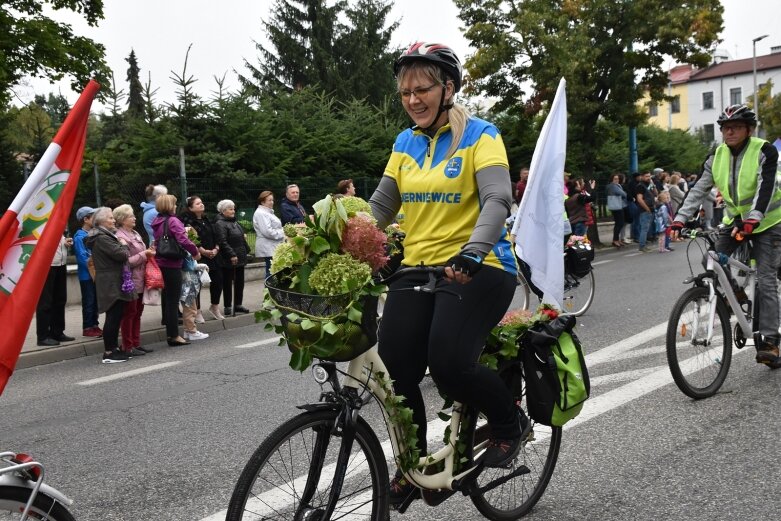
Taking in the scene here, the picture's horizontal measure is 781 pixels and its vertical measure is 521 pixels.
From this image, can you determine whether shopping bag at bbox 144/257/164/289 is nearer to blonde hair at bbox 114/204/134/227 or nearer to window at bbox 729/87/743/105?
blonde hair at bbox 114/204/134/227

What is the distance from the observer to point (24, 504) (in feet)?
7.79

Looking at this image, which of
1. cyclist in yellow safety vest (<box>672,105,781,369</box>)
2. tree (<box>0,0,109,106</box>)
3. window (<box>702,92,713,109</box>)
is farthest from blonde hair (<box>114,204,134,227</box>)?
window (<box>702,92,713,109</box>)

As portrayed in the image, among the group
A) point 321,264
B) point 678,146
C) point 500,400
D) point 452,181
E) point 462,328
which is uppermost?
point 678,146

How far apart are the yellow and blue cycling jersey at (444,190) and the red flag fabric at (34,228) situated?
1193 millimetres

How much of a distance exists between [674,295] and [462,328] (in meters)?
8.82

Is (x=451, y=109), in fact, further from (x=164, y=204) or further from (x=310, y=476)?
(x=164, y=204)

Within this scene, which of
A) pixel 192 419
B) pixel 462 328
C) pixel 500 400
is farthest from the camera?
pixel 192 419

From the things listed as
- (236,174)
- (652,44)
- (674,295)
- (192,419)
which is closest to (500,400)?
(192,419)

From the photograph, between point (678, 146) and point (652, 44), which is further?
point (678, 146)

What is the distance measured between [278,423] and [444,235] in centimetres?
295

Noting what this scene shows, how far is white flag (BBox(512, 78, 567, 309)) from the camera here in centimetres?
417

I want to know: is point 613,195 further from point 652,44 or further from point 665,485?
point 665,485

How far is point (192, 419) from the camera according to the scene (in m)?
6.14

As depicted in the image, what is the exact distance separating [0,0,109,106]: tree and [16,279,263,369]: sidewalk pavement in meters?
8.30
